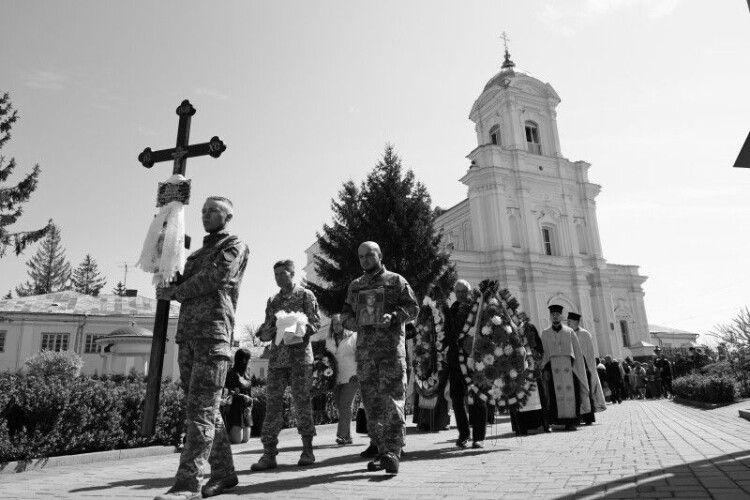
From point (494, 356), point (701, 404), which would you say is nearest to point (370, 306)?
point (494, 356)

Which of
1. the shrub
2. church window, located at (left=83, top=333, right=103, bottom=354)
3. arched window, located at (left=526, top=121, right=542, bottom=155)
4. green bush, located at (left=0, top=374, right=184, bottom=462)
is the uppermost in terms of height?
arched window, located at (left=526, top=121, right=542, bottom=155)

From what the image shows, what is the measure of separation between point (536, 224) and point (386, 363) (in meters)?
38.7

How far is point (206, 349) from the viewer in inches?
152

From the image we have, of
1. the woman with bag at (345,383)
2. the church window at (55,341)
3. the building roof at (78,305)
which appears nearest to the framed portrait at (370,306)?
the woman with bag at (345,383)

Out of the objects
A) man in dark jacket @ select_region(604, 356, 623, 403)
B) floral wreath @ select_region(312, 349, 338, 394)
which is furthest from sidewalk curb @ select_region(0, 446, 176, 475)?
man in dark jacket @ select_region(604, 356, 623, 403)

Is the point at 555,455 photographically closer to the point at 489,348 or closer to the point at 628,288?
the point at 489,348

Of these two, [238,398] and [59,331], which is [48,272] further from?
[238,398]

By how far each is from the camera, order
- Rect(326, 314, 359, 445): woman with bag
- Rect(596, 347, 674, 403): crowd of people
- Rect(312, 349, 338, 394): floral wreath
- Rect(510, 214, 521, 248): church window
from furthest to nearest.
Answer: Rect(510, 214, 521, 248): church window
Rect(596, 347, 674, 403): crowd of people
Rect(312, 349, 338, 394): floral wreath
Rect(326, 314, 359, 445): woman with bag

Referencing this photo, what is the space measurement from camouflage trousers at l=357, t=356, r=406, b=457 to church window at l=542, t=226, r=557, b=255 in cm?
3883

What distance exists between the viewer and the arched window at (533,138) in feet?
144

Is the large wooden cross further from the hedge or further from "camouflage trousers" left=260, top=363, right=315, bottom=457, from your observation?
the hedge

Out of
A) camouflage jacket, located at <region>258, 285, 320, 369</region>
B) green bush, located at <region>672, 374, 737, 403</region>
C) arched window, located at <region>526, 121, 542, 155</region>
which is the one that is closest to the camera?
camouflage jacket, located at <region>258, 285, 320, 369</region>

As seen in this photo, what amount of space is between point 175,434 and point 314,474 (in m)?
4.10

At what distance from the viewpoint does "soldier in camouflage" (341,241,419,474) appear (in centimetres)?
475
